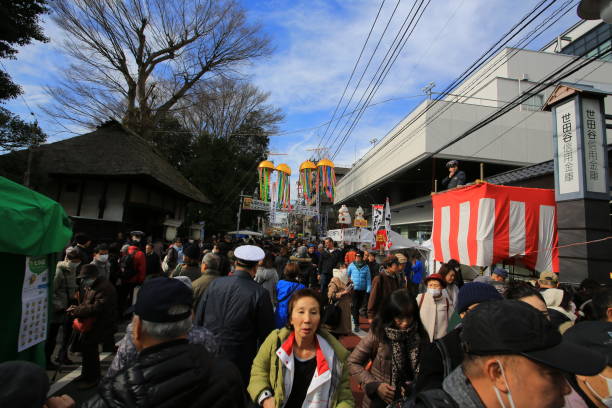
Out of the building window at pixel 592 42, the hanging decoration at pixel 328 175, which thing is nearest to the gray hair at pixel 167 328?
the hanging decoration at pixel 328 175

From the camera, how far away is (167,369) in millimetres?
1202

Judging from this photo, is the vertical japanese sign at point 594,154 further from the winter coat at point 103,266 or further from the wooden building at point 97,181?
the wooden building at point 97,181

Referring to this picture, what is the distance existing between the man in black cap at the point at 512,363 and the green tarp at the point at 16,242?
2629mm

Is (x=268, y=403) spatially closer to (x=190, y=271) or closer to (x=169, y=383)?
(x=169, y=383)

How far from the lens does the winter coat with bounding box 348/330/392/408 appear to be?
2.32 m

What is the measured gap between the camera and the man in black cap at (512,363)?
39.4 inches

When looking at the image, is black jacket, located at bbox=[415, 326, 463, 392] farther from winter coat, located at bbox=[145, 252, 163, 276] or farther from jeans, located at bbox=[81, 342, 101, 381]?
winter coat, located at bbox=[145, 252, 163, 276]

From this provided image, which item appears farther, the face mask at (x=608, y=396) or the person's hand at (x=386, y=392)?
the person's hand at (x=386, y=392)

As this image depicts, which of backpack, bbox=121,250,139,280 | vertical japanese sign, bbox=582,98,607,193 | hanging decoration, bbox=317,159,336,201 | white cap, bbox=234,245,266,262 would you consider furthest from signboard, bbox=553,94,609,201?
hanging decoration, bbox=317,159,336,201

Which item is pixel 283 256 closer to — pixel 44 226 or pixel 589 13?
pixel 44 226

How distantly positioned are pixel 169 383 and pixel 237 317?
1636mm

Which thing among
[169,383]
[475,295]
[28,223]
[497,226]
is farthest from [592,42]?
[28,223]

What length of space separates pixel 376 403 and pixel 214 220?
67.8ft

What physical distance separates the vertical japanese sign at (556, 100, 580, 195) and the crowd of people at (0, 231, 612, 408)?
2718mm
